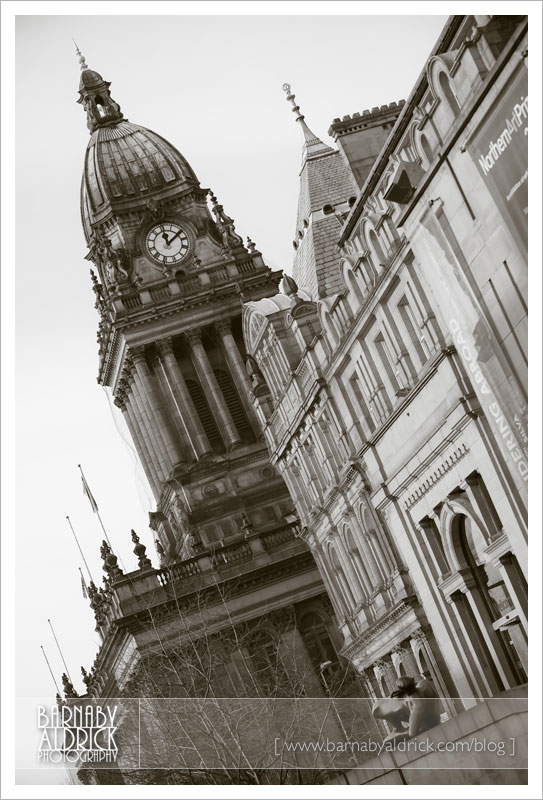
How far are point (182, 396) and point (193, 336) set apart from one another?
144 inches

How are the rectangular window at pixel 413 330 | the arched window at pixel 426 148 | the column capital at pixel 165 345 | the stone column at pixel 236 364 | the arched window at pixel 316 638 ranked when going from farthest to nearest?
the stone column at pixel 236 364 < the column capital at pixel 165 345 < the arched window at pixel 316 638 < the rectangular window at pixel 413 330 < the arched window at pixel 426 148

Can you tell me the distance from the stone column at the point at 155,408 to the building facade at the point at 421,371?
23560mm

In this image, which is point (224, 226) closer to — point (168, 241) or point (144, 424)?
point (168, 241)

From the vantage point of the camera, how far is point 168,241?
317ft

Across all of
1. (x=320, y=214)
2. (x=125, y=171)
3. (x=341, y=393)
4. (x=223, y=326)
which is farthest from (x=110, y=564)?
(x=341, y=393)

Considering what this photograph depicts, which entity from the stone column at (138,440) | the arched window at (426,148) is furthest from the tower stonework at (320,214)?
the stone column at (138,440)

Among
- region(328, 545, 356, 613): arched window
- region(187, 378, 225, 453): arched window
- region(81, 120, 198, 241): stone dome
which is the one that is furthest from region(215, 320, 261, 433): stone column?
region(328, 545, 356, 613): arched window

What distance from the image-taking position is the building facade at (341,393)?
3609 cm

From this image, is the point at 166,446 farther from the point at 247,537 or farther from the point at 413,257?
the point at 413,257

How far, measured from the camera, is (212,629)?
74375 mm

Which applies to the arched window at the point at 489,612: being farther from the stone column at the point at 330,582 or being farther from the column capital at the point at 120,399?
the column capital at the point at 120,399

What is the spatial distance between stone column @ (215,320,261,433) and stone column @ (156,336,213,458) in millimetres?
2903

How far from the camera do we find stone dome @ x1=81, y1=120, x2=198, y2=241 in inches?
3804

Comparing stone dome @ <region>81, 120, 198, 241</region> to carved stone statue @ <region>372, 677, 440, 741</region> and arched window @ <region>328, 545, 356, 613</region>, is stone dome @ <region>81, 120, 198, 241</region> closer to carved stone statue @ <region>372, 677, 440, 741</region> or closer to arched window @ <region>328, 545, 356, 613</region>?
arched window @ <region>328, 545, 356, 613</region>
